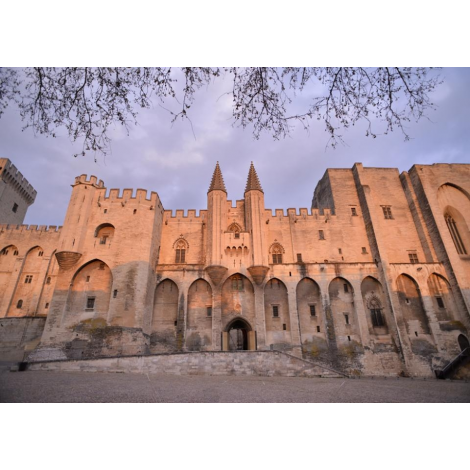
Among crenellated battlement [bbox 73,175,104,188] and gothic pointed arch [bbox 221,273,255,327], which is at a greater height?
crenellated battlement [bbox 73,175,104,188]

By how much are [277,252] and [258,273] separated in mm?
3815

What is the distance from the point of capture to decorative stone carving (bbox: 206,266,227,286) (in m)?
20.9

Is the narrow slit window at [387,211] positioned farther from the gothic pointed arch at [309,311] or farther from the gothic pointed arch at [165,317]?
the gothic pointed arch at [165,317]

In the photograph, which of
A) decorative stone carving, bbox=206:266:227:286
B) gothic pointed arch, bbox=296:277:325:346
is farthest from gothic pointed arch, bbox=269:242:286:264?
A: decorative stone carving, bbox=206:266:227:286

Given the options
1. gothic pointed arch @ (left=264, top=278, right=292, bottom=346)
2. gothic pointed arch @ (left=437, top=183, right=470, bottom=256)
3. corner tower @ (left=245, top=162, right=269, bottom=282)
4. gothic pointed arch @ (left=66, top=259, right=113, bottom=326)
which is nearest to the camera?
gothic pointed arch @ (left=66, top=259, right=113, bottom=326)

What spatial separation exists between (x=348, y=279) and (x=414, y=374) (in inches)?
283

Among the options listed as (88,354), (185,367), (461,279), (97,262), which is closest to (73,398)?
(185,367)

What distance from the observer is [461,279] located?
20.9m

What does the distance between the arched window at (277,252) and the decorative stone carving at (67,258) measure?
14.9 metres

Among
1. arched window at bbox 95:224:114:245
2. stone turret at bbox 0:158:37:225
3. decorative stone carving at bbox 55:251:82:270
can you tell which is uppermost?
stone turret at bbox 0:158:37:225

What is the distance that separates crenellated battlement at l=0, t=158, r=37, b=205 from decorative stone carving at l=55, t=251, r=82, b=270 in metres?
20.0

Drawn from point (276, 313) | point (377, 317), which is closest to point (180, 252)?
point (276, 313)

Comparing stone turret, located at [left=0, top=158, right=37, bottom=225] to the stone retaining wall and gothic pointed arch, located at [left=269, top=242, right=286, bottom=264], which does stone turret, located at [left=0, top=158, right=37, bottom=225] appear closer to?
the stone retaining wall

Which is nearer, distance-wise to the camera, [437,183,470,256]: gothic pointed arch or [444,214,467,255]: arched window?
[444,214,467,255]: arched window
